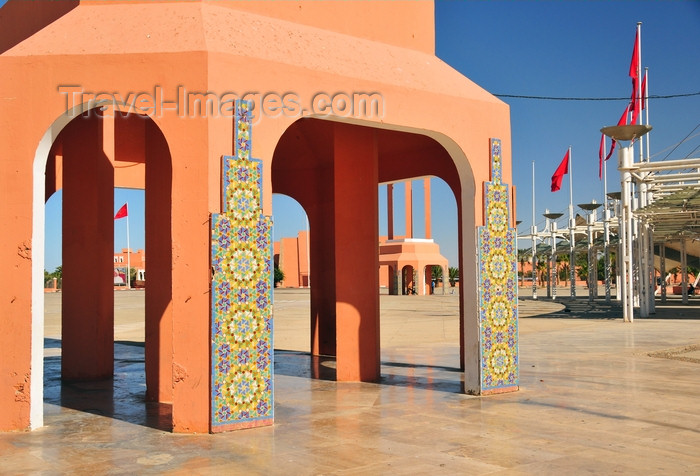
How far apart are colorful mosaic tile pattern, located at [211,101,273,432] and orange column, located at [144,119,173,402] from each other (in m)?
1.77

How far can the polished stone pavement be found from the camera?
16.7ft

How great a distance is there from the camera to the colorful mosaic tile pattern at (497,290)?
7965 mm

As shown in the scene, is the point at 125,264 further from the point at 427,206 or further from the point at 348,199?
the point at 348,199

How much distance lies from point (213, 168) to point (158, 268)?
2.24 metres

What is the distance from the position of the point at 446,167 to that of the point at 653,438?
532cm

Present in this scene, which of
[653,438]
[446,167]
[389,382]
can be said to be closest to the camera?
[653,438]

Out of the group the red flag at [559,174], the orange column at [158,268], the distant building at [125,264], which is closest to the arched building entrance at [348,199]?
the orange column at [158,268]

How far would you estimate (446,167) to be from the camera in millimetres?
10320

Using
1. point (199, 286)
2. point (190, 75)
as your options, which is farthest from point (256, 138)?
point (199, 286)

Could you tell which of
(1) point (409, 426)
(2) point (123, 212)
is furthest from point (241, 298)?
(2) point (123, 212)

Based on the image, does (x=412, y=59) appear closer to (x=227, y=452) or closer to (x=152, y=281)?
(x=152, y=281)

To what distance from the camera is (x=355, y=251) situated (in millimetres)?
9016

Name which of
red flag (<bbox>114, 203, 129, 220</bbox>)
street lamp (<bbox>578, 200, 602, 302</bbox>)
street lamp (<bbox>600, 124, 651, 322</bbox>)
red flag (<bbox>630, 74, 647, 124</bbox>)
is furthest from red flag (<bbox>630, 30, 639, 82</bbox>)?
red flag (<bbox>114, 203, 129, 220</bbox>)

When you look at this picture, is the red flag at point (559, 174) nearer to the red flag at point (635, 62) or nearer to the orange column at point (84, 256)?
the red flag at point (635, 62)
